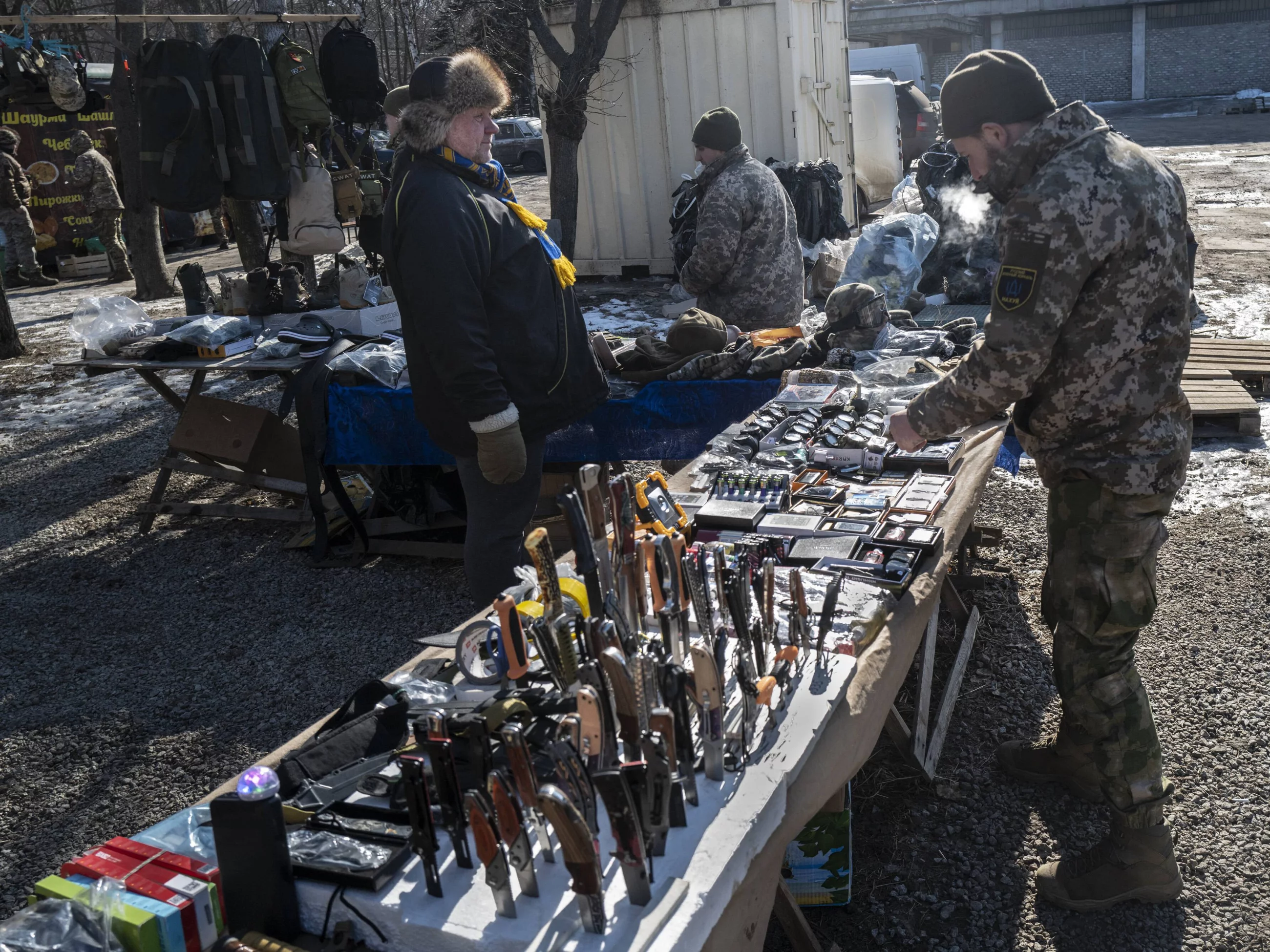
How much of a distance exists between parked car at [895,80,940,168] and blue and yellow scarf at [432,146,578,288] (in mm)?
13697

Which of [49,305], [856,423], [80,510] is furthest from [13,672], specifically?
[49,305]

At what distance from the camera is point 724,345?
508 cm

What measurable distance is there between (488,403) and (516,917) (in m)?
1.83

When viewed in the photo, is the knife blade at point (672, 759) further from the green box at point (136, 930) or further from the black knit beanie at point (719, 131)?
the black knit beanie at point (719, 131)

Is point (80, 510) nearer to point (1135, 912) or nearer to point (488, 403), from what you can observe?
point (488, 403)

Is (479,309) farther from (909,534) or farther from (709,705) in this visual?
(709,705)

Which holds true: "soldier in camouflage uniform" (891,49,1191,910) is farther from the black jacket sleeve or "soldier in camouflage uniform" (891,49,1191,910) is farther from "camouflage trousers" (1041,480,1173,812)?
the black jacket sleeve

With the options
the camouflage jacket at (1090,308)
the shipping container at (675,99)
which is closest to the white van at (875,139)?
the shipping container at (675,99)

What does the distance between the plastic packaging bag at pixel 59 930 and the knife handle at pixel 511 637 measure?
0.84 m

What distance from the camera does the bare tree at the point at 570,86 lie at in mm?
10086

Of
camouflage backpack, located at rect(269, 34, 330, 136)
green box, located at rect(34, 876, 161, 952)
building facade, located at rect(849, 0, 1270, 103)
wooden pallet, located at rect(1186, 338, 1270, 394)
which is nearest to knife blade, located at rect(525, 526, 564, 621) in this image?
green box, located at rect(34, 876, 161, 952)

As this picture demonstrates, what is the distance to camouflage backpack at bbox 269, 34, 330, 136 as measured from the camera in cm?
678

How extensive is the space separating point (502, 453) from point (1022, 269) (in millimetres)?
1585

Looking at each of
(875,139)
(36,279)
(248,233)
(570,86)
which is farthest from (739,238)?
(36,279)
